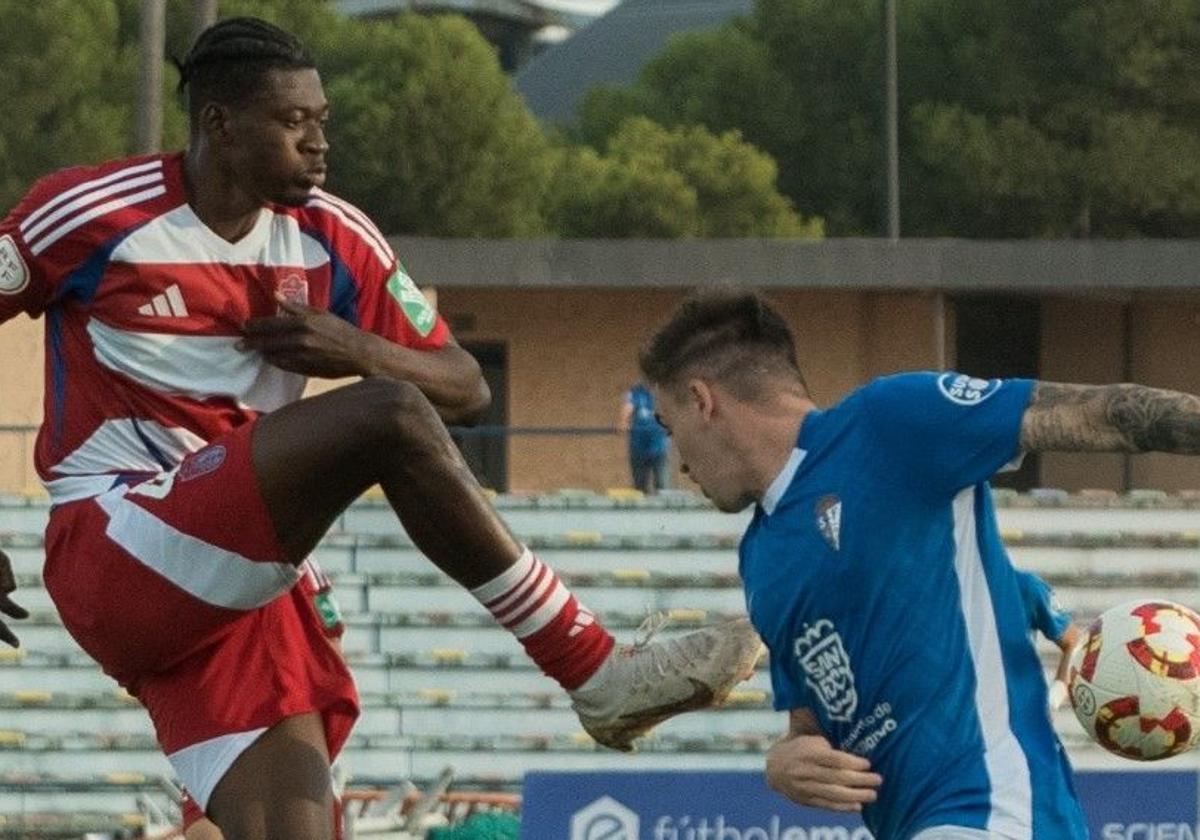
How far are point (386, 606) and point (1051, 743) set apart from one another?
9.48 meters

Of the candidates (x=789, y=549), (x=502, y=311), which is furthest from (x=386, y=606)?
(x=502, y=311)

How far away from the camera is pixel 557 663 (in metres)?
5.34

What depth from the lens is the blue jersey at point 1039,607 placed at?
15.4 ft

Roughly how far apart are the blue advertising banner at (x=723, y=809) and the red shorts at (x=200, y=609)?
199 centimetres

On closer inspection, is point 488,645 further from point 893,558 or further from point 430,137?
point 430,137

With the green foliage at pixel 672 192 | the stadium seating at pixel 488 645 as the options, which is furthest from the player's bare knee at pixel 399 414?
the green foliage at pixel 672 192

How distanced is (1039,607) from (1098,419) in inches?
21.0

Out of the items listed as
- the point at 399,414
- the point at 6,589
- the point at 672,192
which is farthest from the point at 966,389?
the point at 672,192

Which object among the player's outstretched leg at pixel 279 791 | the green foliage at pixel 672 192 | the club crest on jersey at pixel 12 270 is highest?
the green foliage at pixel 672 192

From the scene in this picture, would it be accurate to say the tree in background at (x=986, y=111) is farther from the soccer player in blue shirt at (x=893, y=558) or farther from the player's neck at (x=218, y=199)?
the soccer player in blue shirt at (x=893, y=558)

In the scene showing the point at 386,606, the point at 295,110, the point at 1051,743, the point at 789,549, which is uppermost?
the point at 295,110

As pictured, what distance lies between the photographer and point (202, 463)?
5273mm

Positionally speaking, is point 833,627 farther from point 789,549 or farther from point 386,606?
point 386,606

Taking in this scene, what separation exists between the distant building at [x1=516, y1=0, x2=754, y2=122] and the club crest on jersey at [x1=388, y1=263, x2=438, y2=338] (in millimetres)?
68208
